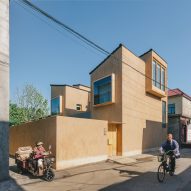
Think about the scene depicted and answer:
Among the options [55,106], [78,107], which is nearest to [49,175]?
[55,106]

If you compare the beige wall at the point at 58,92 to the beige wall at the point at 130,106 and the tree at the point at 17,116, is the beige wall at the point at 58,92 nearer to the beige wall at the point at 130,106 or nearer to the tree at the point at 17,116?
the beige wall at the point at 130,106

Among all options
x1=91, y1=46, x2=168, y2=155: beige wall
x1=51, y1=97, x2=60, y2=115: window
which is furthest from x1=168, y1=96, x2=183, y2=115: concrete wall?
x1=51, y1=97, x2=60, y2=115: window

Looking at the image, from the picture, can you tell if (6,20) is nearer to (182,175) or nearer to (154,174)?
(154,174)

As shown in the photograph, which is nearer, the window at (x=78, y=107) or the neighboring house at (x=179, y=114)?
the neighboring house at (x=179, y=114)

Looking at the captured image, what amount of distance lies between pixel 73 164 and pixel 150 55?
41.6 ft

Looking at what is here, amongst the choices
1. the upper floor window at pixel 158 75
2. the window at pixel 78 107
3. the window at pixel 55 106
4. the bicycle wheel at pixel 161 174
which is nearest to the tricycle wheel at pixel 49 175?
the bicycle wheel at pixel 161 174

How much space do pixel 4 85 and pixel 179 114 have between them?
23275 mm

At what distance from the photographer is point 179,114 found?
1164 inches

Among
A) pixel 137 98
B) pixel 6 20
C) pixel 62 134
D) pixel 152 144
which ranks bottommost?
pixel 152 144

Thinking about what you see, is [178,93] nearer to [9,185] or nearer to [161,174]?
[161,174]

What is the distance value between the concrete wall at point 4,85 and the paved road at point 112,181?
1.18 m

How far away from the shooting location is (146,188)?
8.95m

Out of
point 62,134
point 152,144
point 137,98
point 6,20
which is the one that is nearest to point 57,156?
point 62,134

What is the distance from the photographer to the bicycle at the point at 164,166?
394 inches
